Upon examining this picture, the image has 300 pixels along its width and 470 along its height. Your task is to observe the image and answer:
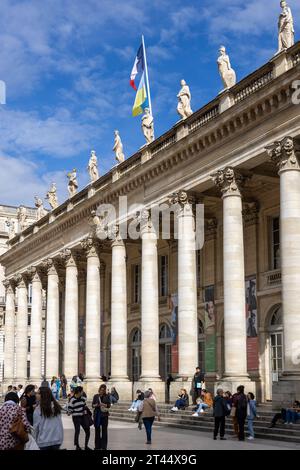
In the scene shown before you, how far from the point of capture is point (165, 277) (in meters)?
38.2

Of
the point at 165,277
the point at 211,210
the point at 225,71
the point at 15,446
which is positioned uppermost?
the point at 225,71

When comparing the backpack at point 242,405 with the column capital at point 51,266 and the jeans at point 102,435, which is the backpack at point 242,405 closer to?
the jeans at point 102,435

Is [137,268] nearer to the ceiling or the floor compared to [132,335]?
nearer to the ceiling

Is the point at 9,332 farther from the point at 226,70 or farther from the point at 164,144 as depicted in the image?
the point at 226,70

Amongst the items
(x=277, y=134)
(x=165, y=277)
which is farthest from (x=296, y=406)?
(x=165, y=277)

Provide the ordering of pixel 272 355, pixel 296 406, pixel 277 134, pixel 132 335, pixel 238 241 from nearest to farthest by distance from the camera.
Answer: pixel 296 406, pixel 277 134, pixel 238 241, pixel 272 355, pixel 132 335

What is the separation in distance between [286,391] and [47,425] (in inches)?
497

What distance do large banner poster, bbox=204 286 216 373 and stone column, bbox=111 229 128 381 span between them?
4.19 metres

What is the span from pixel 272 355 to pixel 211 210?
7.76 m

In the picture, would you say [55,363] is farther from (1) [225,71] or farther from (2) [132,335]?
(1) [225,71]

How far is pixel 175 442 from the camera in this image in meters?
19.5

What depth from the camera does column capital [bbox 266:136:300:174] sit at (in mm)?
23062

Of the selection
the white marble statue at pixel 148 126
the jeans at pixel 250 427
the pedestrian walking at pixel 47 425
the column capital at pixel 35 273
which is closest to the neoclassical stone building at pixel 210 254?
the white marble statue at pixel 148 126

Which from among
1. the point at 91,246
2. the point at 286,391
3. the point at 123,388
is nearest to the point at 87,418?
the point at 286,391
